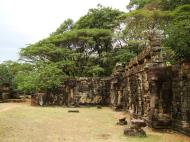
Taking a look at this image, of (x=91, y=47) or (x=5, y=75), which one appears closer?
(x=5, y=75)

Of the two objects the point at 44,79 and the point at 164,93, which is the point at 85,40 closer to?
the point at 44,79

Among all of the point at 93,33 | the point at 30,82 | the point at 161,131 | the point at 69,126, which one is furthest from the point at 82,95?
the point at 161,131

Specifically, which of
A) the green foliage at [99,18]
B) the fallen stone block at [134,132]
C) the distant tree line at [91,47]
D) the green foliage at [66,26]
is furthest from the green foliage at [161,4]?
the fallen stone block at [134,132]

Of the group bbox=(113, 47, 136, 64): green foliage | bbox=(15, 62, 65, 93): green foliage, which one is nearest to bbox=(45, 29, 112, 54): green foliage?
bbox=(113, 47, 136, 64): green foliage

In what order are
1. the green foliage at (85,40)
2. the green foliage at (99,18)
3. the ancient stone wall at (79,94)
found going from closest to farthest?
the ancient stone wall at (79,94) < the green foliage at (85,40) < the green foliage at (99,18)

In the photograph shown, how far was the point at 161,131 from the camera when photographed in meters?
13.7

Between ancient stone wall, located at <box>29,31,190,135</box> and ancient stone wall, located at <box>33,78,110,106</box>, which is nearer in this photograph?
ancient stone wall, located at <box>29,31,190,135</box>

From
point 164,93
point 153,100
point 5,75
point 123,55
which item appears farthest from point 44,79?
point 164,93

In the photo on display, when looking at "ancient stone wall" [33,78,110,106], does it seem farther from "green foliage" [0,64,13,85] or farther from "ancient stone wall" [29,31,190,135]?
"green foliage" [0,64,13,85]

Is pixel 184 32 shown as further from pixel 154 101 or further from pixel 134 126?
pixel 134 126

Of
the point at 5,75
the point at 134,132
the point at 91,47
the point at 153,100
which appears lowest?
the point at 134,132

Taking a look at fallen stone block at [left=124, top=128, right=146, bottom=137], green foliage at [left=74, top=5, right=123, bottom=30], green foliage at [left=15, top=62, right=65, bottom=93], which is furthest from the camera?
green foliage at [left=74, top=5, right=123, bottom=30]

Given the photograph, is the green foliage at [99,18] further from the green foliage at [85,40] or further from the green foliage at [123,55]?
the green foliage at [123,55]

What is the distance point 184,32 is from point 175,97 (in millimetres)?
2537
